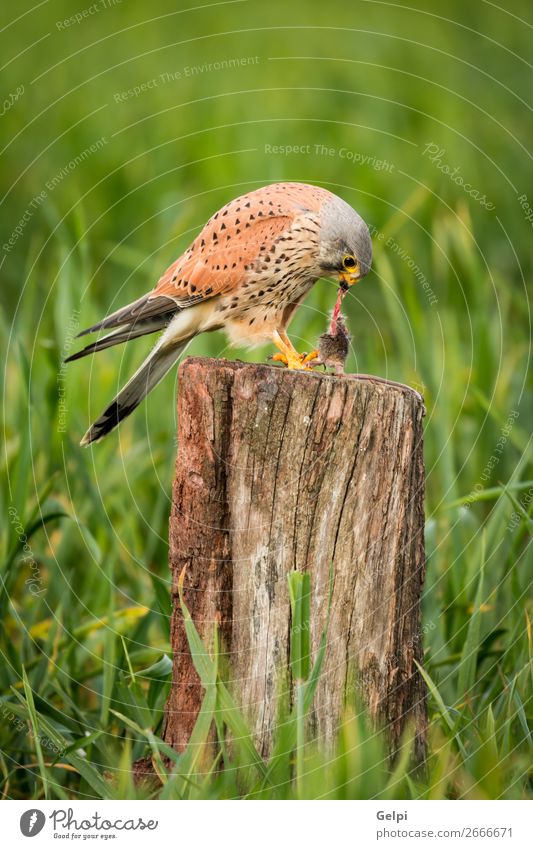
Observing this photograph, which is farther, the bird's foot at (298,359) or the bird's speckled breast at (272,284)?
the bird's speckled breast at (272,284)

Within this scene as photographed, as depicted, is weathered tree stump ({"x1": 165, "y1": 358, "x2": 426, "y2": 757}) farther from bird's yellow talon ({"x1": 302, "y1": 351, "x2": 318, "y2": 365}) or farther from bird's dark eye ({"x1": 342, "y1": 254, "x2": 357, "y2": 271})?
bird's dark eye ({"x1": 342, "y1": 254, "x2": 357, "y2": 271})

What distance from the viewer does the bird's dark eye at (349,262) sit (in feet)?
15.0

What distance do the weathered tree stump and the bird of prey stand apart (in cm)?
74

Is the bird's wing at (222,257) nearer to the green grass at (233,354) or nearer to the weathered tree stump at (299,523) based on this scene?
the weathered tree stump at (299,523)

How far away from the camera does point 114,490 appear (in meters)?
6.31

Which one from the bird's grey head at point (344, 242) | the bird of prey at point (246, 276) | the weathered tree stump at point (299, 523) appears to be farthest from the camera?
the bird of prey at point (246, 276)

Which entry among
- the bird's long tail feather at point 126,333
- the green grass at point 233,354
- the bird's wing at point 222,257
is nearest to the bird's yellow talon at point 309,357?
the bird's wing at point 222,257

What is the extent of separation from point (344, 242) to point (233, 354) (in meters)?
2.89

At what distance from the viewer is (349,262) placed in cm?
459

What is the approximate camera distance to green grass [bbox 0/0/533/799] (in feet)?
13.8

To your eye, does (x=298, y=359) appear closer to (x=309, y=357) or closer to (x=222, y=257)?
(x=309, y=357)

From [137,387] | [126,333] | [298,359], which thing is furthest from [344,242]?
[137,387]

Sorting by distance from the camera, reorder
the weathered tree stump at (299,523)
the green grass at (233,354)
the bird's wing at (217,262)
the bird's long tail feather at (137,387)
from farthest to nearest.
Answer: the bird's long tail feather at (137,387), the bird's wing at (217,262), the green grass at (233,354), the weathered tree stump at (299,523)

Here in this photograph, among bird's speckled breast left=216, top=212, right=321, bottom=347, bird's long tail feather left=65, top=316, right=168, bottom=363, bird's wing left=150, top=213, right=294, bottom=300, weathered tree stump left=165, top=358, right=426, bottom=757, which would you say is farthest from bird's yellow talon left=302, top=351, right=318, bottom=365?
bird's long tail feather left=65, top=316, right=168, bottom=363
